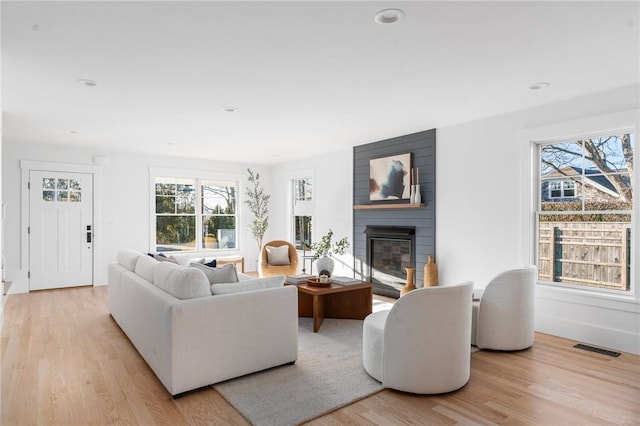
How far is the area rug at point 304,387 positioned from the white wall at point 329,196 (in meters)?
3.20

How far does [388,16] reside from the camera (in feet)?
7.54

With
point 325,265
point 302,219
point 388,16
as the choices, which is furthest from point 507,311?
point 302,219

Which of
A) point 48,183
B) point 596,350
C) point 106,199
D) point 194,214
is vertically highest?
point 48,183

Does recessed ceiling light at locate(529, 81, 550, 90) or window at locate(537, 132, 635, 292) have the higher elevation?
recessed ceiling light at locate(529, 81, 550, 90)

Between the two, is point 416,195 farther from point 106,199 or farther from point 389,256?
point 106,199

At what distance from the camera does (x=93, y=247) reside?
6.65 metres

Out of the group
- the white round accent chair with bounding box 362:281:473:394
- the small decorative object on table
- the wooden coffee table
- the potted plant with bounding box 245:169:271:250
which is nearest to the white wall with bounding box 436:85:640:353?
the wooden coffee table

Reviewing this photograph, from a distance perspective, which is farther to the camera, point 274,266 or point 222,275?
point 274,266

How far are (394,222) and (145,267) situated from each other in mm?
3515

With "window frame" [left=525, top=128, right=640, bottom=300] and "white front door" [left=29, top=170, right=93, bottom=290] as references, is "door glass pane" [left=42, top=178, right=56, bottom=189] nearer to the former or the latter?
"white front door" [left=29, top=170, right=93, bottom=290]

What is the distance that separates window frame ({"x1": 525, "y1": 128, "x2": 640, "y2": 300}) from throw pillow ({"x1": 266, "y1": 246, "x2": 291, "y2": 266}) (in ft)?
12.2

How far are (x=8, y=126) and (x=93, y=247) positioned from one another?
2.39m

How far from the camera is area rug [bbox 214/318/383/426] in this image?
7.87 feet

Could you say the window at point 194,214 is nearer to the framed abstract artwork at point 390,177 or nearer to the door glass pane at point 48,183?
the door glass pane at point 48,183
